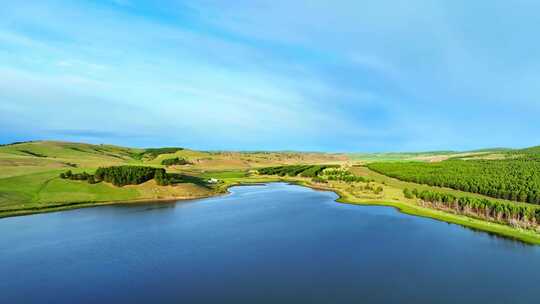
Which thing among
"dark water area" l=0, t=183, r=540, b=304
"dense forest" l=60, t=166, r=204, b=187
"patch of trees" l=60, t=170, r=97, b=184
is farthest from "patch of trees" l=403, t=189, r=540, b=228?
"patch of trees" l=60, t=170, r=97, b=184

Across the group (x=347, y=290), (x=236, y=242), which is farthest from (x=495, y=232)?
(x=236, y=242)

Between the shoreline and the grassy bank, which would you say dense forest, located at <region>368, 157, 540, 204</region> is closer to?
the grassy bank

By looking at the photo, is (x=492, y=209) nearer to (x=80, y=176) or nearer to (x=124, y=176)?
(x=124, y=176)

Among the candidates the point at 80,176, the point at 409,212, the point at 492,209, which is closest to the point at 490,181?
the point at 492,209

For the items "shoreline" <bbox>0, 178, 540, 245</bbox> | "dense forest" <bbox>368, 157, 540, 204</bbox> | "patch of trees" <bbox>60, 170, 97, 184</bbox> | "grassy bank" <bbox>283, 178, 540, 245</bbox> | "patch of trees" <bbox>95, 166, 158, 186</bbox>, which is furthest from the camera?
"patch of trees" <bbox>95, 166, 158, 186</bbox>

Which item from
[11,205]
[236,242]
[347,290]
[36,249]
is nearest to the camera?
[347,290]

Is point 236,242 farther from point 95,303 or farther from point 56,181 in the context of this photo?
point 56,181
